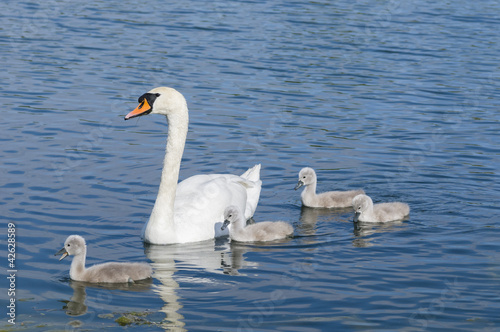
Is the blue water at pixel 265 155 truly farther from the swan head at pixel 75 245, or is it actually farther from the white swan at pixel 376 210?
the swan head at pixel 75 245

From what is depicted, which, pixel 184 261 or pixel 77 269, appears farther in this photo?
pixel 184 261

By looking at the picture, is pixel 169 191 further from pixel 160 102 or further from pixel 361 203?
pixel 361 203

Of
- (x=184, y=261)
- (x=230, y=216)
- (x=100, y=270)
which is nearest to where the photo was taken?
(x=100, y=270)

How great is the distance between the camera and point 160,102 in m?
10.9

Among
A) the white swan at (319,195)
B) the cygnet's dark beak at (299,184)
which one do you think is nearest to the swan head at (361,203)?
the white swan at (319,195)

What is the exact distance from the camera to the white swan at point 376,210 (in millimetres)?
11773

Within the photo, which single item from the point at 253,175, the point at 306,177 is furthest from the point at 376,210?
the point at 253,175

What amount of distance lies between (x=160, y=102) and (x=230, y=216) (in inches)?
66.6

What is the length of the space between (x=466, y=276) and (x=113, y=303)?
3.92 metres

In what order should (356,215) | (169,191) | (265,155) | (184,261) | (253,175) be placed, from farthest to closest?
1. (265,155)
2. (253,175)
3. (356,215)
4. (169,191)
5. (184,261)

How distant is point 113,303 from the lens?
29.2 feet

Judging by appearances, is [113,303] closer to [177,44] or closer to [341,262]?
[341,262]

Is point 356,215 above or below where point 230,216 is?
below

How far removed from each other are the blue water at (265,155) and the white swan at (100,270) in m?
0.14
